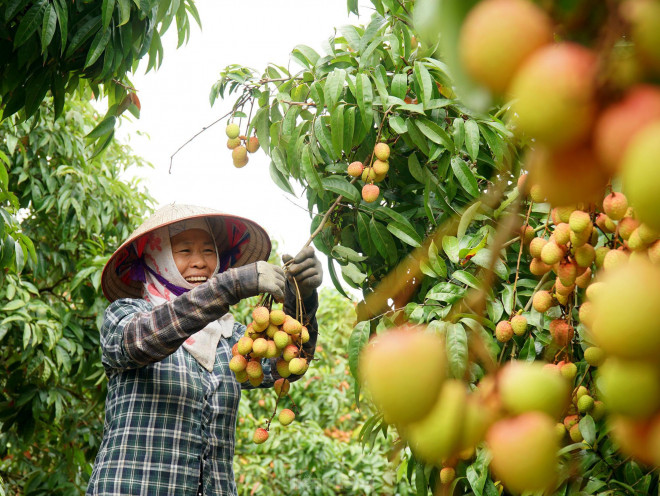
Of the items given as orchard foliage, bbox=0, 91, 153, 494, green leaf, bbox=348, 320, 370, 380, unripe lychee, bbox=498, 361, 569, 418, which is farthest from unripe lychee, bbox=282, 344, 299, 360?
orchard foliage, bbox=0, 91, 153, 494

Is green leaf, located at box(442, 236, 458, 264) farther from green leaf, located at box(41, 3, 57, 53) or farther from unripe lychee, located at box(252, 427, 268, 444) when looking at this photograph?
green leaf, located at box(41, 3, 57, 53)

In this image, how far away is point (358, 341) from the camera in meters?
1.17

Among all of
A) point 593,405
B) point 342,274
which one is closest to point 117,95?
point 342,274

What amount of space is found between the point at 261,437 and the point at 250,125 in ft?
2.22

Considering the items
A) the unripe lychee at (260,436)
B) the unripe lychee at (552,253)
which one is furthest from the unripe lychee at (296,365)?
the unripe lychee at (552,253)

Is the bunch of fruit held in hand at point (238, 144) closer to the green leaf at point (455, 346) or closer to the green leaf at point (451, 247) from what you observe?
the green leaf at point (451, 247)

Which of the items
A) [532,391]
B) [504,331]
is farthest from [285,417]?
[532,391]

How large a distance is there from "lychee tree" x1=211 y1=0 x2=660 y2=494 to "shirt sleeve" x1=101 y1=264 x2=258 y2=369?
195mm

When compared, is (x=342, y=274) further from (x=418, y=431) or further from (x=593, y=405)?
(x=418, y=431)

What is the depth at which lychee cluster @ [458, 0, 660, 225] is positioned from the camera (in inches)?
7.0

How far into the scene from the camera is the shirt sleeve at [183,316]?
1.37 metres

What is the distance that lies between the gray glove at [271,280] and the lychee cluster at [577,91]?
1.06 meters

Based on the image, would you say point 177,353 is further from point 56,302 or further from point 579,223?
point 56,302

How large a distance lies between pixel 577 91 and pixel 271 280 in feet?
3.63
